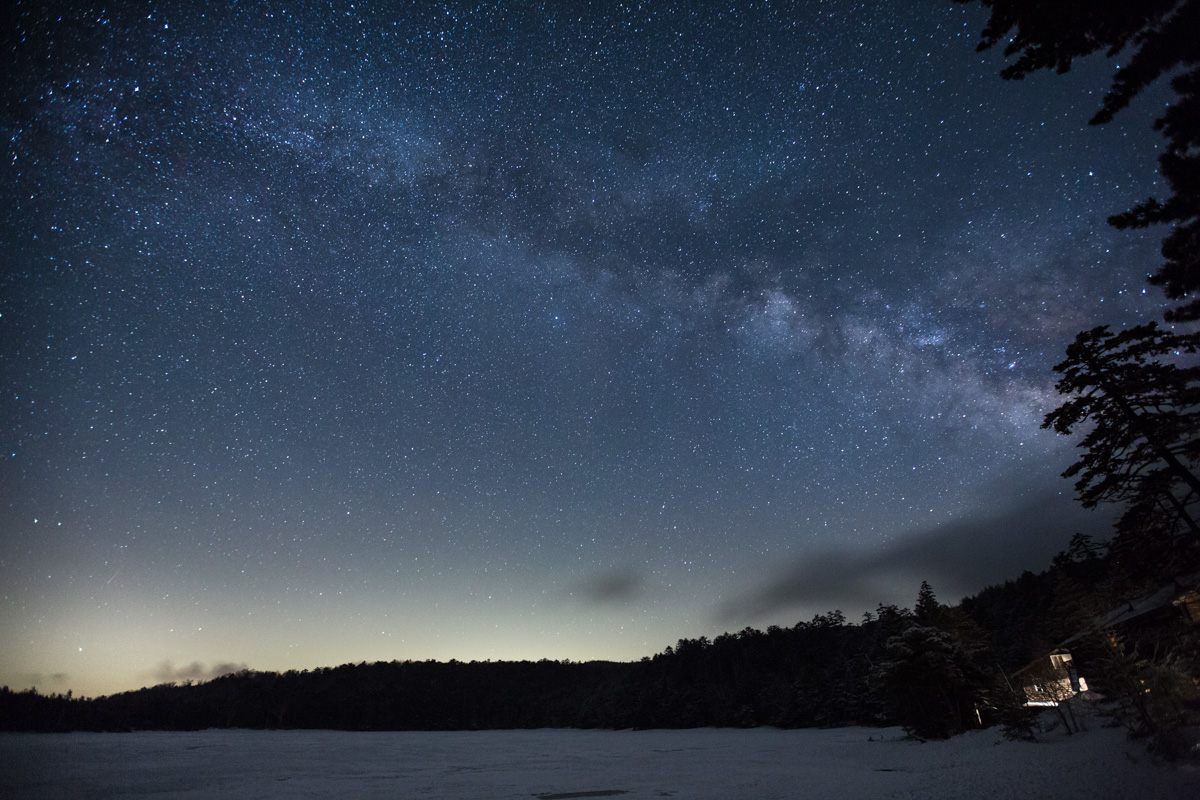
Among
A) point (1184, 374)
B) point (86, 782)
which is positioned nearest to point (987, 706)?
point (1184, 374)

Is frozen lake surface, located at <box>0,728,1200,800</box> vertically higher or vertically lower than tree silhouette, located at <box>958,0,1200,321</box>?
lower

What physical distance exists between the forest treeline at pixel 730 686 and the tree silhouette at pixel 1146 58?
9.26m

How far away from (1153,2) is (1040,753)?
88.1ft

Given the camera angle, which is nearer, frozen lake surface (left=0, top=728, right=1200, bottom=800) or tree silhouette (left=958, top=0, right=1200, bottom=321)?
tree silhouette (left=958, top=0, right=1200, bottom=321)

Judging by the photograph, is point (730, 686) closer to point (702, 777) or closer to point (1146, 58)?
point (702, 777)

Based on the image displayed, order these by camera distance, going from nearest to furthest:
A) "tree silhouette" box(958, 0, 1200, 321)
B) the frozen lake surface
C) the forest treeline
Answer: "tree silhouette" box(958, 0, 1200, 321) < the frozen lake surface < the forest treeline

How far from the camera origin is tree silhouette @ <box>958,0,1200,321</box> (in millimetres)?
6668

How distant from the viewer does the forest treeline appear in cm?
4259

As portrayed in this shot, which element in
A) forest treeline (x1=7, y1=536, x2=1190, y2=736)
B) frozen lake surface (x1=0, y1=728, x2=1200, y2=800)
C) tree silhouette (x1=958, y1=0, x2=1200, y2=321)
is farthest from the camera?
forest treeline (x1=7, y1=536, x2=1190, y2=736)

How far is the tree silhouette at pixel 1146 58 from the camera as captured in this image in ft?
21.9

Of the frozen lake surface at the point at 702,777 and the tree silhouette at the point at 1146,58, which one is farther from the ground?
the tree silhouette at the point at 1146,58

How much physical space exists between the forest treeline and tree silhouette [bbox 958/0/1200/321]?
9.26 meters

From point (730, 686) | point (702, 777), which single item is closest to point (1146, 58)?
point (702, 777)

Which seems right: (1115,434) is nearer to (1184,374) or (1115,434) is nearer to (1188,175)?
(1184,374)
